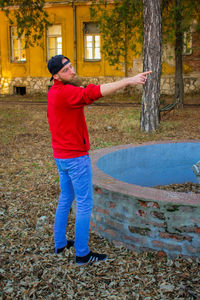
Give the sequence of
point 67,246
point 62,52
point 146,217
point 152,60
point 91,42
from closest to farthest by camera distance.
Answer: point 146,217, point 67,246, point 152,60, point 91,42, point 62,52

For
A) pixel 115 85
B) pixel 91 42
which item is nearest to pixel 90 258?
pixel 115 85

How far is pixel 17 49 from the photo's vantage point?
2216 centimetres

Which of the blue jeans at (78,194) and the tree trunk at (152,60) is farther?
the tree trunk at (152,60)

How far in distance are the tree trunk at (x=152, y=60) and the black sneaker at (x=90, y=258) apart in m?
6.48

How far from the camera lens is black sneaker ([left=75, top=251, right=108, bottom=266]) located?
126 inches

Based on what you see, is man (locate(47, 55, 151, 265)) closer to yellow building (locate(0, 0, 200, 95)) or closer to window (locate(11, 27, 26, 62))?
yellow building (locate(0, 0, 200, 95))

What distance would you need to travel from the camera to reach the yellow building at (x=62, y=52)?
20.0 m

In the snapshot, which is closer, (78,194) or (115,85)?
(115,85)

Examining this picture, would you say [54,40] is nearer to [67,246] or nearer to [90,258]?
[67,246]

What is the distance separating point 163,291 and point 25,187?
130 inches

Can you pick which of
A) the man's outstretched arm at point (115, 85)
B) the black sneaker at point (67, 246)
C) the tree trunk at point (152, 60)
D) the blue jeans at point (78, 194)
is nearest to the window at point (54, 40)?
the tree trunk at point (152, 60)

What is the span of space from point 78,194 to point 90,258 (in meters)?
0.68

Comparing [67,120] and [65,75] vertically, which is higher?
[65,75]

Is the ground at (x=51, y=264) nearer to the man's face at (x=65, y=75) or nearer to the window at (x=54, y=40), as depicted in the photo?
the man's face at (x=65, y=75)
